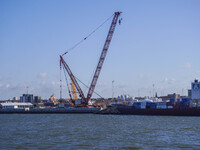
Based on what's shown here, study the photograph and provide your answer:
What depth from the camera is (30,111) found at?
16000 centimetres

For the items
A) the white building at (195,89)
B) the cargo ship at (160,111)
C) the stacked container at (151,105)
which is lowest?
the cargo ship at (160,111)

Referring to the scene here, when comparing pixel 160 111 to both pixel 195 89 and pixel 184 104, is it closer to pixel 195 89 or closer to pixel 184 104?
pixel 184 104

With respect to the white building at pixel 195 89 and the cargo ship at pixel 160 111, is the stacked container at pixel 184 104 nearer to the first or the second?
the cargo ship at pixel 160 111

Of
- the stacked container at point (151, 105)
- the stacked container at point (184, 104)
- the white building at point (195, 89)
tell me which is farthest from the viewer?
the white building at point (195, 89)

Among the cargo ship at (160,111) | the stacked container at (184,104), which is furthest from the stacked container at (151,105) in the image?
the stacked container at (184,104)

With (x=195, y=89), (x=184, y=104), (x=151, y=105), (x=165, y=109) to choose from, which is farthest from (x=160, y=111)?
(x=195, y=89)

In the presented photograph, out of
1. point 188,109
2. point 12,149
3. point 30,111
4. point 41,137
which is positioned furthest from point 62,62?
point 12,149

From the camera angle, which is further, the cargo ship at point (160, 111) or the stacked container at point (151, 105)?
the stacked container at point (151, 105)

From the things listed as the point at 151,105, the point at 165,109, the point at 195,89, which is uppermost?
the point at 195,89

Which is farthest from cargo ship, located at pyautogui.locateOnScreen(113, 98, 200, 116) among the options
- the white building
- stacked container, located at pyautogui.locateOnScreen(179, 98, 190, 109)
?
the white building

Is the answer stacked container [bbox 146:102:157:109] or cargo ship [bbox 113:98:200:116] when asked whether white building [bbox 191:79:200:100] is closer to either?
cargo ship [bbox 113:98:200:116]

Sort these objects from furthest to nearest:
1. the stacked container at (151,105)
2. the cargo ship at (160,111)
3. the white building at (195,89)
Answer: the white building at (195,89) < the stacked container at (151,105) < the cargo ship at (160,111)

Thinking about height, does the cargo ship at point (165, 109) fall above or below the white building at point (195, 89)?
below

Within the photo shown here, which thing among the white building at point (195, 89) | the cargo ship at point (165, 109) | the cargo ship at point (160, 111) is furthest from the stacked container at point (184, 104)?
the white building at point (195, 89)
